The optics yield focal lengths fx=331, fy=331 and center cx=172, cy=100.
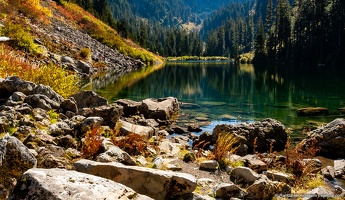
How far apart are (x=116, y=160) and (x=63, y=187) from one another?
3.57m

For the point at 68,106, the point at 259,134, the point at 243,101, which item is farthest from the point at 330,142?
the point at 243,101

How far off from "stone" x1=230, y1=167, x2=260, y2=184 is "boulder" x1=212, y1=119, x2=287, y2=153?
5114 mm

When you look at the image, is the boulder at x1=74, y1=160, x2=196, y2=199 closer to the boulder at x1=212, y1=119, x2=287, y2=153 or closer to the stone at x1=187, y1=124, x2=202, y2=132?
the boulder at x1=212, y1=119, x2=287, y2=153

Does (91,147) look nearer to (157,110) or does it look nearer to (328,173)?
(328,173)

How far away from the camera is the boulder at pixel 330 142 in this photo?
1375 centimetres

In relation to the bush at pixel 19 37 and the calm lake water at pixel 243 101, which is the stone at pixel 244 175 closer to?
the calm lake water at pixel 243 101

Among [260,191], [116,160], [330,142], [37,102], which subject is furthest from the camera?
[330,142]

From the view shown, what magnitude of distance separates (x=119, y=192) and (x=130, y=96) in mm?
24251

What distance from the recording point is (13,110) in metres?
8.66

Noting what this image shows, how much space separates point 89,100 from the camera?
45.1ft

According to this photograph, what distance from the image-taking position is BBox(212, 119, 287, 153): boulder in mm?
14445

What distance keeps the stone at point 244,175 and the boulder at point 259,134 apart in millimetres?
5114

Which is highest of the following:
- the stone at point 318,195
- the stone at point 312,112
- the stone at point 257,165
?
the stone at point 312,112

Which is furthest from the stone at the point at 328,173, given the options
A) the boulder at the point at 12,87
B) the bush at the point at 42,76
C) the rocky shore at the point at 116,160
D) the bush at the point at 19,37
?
the bush at the point at 19,37
